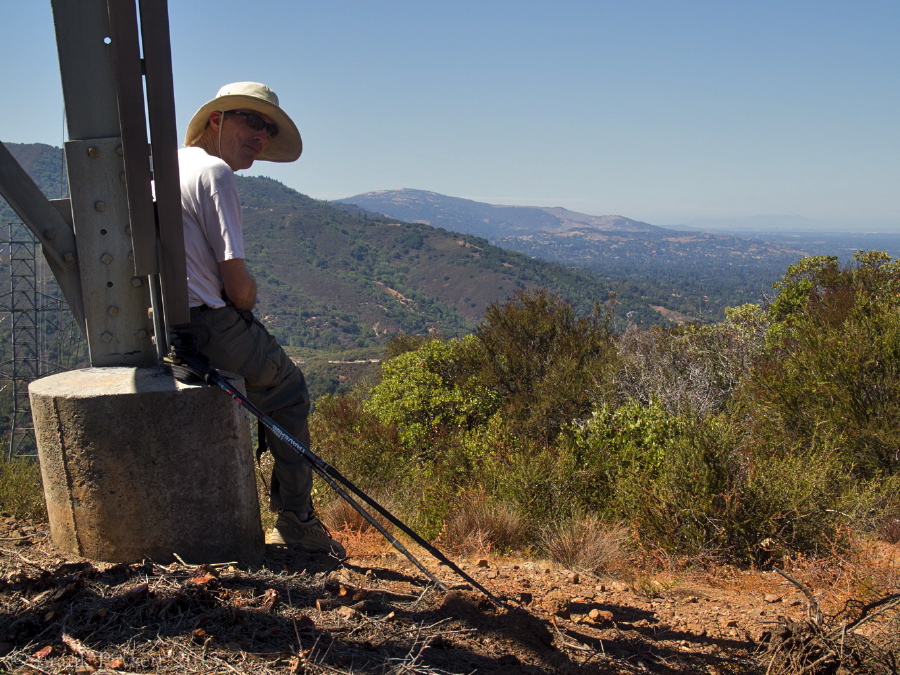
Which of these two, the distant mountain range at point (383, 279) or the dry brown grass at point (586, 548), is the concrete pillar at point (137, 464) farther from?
the distant mountain range at point (383, 279)

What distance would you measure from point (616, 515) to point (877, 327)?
415 cm

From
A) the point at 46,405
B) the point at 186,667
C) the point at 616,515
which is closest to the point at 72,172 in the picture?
the point at 46,405

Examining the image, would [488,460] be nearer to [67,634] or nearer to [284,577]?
[284,577]

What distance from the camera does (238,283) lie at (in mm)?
2695

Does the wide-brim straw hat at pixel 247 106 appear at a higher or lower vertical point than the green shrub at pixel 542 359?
higher

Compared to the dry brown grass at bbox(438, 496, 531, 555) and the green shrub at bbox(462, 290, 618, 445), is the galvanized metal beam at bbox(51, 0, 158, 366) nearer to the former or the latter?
the dry brown grass at bbox(438, 496, 531, 555)

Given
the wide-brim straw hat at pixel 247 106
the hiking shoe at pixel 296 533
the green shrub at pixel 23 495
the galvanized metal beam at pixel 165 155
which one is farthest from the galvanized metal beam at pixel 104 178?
the green shrub at pixel 23 495

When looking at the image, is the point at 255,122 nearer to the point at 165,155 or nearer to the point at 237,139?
the point at 237,139

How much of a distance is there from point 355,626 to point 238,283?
1.38m

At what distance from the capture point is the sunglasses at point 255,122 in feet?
9.87

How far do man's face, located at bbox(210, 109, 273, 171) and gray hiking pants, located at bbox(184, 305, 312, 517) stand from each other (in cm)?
70

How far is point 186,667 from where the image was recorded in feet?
5.78

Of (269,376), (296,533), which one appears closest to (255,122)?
(269,376)

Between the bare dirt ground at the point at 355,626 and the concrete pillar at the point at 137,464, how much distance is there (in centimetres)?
11
